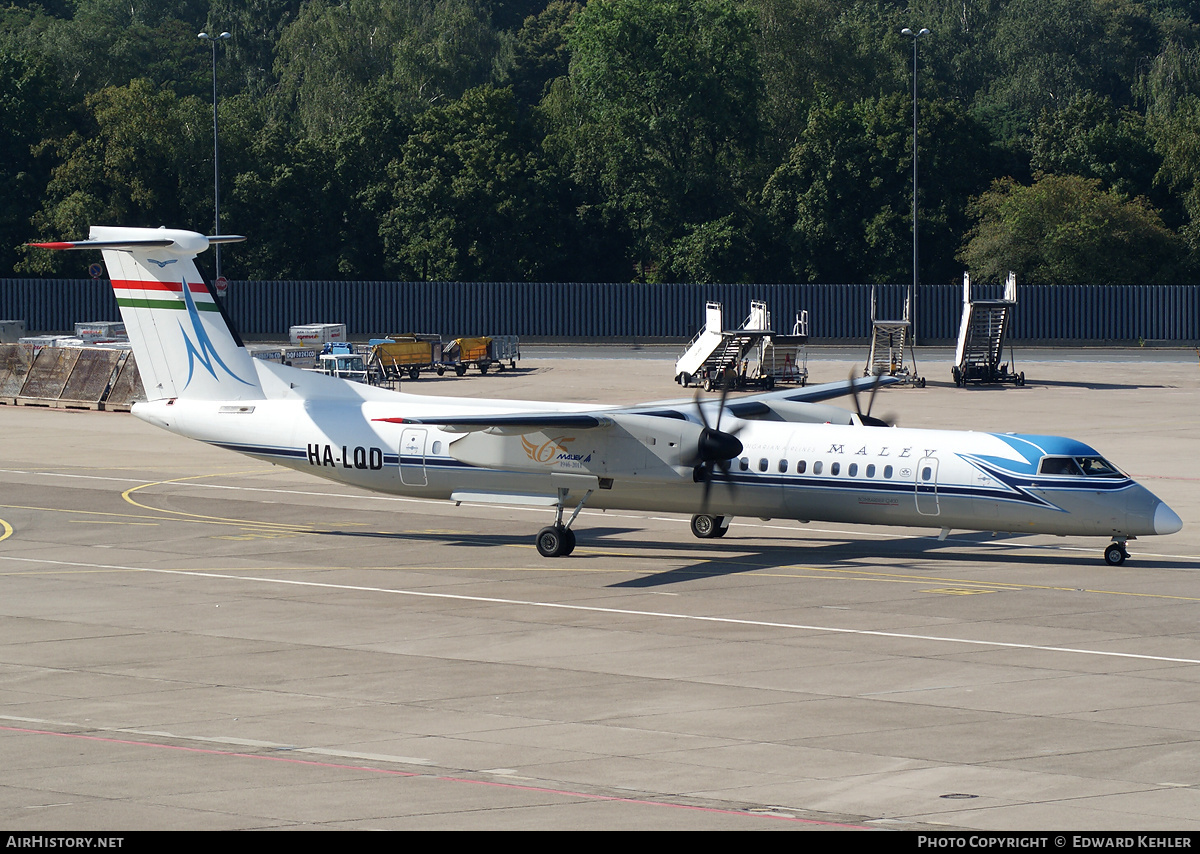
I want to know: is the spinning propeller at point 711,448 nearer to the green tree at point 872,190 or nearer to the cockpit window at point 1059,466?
the cockpit window at point 1059,466

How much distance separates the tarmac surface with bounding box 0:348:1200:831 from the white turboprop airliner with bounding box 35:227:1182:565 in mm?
1355

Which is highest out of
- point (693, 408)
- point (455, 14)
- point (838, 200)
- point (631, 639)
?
point (455, 14)

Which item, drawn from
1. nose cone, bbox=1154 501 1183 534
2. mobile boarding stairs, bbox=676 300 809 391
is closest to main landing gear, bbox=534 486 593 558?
nose cone, bbox=1154 501 1183 534

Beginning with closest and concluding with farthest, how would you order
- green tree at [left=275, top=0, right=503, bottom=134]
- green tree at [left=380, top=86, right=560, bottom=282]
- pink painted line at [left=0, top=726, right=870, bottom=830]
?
pink painted line at [left=0, top=726, right=870, bottom=830] < green tree at [left=380, top=86, right=560, bottom=282] < green tree at [left=275, top=0, right=503, bottom=134]

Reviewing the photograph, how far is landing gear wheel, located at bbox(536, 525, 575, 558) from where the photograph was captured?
109 ft

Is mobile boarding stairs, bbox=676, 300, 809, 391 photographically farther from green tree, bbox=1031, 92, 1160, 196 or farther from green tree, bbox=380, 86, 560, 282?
green tree, bbox=1031, 92, 1160, 196

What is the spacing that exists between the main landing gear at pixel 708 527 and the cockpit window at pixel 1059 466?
8.29 m

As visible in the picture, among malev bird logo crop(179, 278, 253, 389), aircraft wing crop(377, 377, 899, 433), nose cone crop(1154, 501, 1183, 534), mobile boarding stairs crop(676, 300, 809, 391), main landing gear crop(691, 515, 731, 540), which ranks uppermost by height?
malev bird logo crop(179, 278, 253, 389)

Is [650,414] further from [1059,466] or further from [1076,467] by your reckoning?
[1076,467]

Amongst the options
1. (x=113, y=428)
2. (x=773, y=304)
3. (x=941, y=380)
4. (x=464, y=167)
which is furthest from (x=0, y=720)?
(x=464, y=167)

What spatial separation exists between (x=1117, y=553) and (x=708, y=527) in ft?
31.8

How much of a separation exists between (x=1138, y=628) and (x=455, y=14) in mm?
112267

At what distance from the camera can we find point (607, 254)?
4178 inches

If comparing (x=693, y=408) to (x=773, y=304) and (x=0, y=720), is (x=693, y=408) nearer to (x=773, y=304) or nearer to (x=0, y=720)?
(x=0, y=720)
